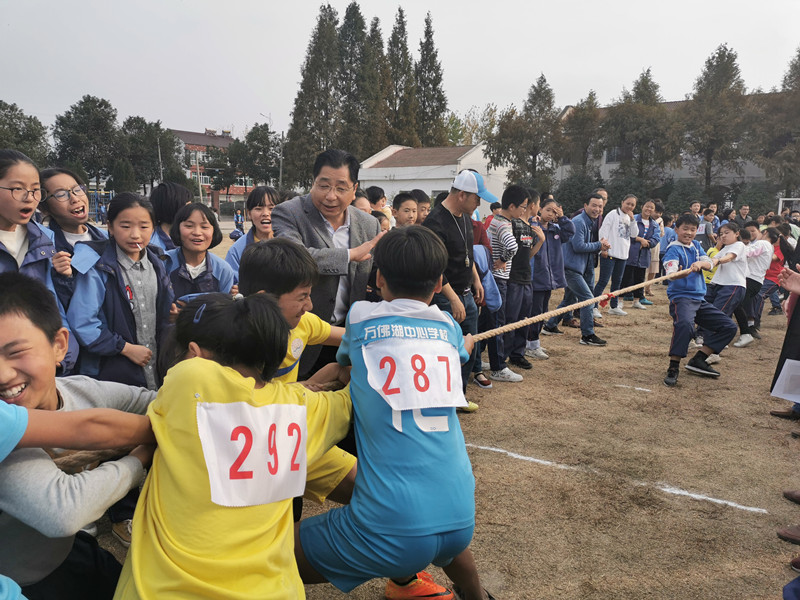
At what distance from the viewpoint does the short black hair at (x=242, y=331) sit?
1.54 meters

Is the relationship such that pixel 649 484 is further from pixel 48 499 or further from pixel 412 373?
pixel 48 499

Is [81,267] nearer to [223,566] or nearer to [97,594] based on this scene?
[97,594]

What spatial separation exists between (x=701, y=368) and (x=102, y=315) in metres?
6.07

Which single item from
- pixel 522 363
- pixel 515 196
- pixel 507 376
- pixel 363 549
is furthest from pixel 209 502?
pixel 522 363

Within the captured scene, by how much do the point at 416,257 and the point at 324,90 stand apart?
47.9m

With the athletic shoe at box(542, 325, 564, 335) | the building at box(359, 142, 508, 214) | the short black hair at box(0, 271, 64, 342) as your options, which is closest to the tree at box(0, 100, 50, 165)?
the building at box(359, 142, 508, 214)

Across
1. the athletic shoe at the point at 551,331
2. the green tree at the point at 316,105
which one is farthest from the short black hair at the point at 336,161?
the green tree at the point at 316,105

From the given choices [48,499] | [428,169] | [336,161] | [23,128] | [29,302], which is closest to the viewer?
[48,499]

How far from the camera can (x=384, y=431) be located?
5.99 ft

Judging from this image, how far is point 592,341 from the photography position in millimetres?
7555

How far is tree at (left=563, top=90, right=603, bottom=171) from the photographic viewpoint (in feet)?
109

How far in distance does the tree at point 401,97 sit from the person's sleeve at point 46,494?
160 feet

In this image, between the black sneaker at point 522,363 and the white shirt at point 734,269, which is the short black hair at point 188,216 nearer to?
the black sneaker at point 522,363

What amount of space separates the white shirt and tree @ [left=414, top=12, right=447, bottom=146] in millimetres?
44842
